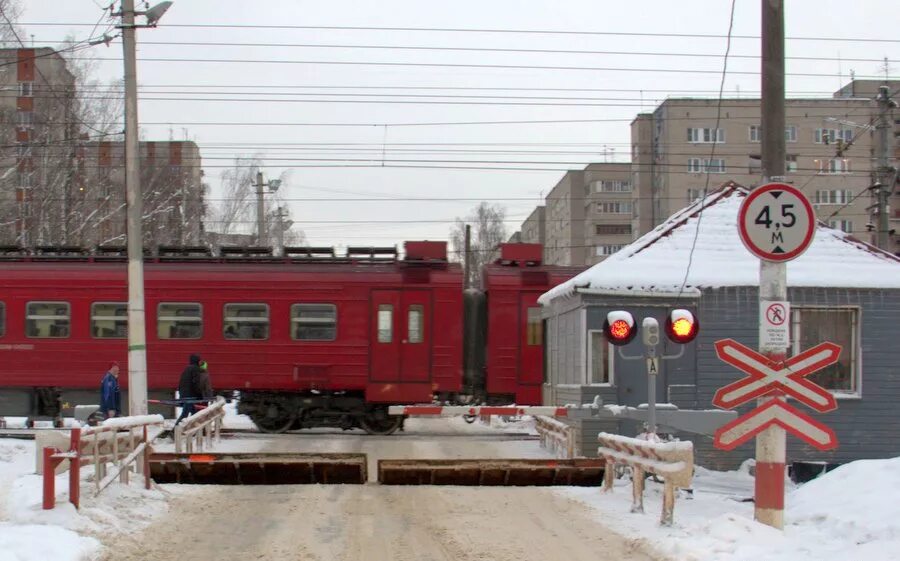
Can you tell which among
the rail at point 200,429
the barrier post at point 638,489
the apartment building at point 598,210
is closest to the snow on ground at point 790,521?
the barrier post at point 638,489

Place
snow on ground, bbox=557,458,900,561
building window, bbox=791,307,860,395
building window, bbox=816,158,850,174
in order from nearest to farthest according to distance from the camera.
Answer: snow on ground, bbox=557,458,900,561
building window, bbox=791,307,860,395
building window, bbox=816,158,850,174

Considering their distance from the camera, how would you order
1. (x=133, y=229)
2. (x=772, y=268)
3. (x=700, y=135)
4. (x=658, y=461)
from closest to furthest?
(x=772, y=268) < (x=658, y=461) < (x=133, y=229) < (x=700, y=135)

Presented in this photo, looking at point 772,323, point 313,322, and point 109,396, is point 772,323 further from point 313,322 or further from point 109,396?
point 313,322

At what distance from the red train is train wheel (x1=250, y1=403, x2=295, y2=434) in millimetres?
68

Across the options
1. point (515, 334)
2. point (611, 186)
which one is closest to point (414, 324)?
point (515, 334)

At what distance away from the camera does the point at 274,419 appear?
75.8 ft

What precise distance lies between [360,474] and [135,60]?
8769 mm

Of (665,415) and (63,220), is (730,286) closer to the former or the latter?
(665,415)

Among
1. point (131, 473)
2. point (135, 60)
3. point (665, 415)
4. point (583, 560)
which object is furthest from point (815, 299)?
point (135, 60)

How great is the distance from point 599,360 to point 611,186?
69455mm

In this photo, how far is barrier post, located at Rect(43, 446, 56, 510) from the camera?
9690 mm

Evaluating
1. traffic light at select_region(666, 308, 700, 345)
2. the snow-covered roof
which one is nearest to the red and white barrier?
the snow-covered roof

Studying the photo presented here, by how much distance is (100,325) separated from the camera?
22.4 metres

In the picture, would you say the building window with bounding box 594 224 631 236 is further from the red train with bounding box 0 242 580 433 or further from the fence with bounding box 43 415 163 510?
the fence with bounding box 43 415 163 510
